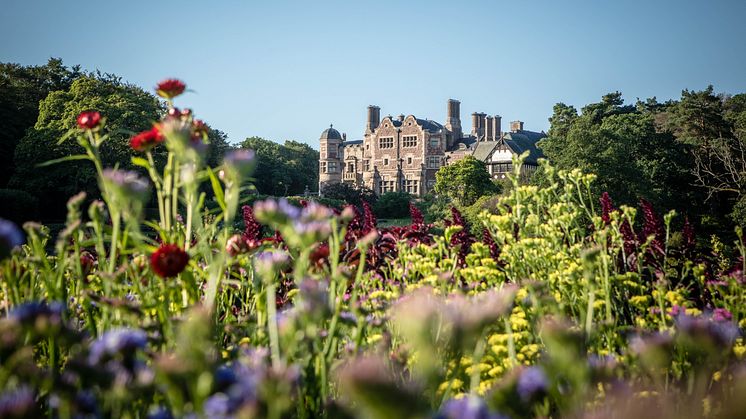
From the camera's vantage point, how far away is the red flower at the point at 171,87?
102 inches

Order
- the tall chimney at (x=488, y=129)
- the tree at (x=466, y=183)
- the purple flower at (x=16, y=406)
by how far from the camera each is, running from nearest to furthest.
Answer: the purple flower at (x=16, y=406)
the tree at (x=466, y=183)
the tall chimney at (x=488, y=129)

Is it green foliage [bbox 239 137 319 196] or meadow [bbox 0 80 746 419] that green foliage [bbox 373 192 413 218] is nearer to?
green foliage [bbox 239 137 319 196]

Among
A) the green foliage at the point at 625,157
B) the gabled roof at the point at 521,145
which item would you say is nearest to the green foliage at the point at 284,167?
the gabled roof at the point at 521,145

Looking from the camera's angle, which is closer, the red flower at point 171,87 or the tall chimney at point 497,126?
the red flower at point 171,87

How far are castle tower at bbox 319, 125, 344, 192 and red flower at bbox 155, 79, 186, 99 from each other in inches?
2124

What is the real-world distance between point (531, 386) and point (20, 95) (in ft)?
117

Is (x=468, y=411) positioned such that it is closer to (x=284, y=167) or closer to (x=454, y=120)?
(x=454, y=120)

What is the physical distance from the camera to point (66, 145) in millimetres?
26078

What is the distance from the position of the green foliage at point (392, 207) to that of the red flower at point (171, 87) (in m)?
38.3

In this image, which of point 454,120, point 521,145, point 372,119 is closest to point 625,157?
point 521,145

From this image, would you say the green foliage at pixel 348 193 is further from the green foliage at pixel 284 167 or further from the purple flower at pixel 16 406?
the purple flower at pixel 16 406

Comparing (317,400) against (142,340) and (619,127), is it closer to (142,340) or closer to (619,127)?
(142,340)

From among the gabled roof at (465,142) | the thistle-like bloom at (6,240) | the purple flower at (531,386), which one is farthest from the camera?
the gabled roof at (465,142)

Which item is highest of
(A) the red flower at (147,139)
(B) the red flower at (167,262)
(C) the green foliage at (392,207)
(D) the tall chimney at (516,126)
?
(D) the tall chimney at (516,126)
